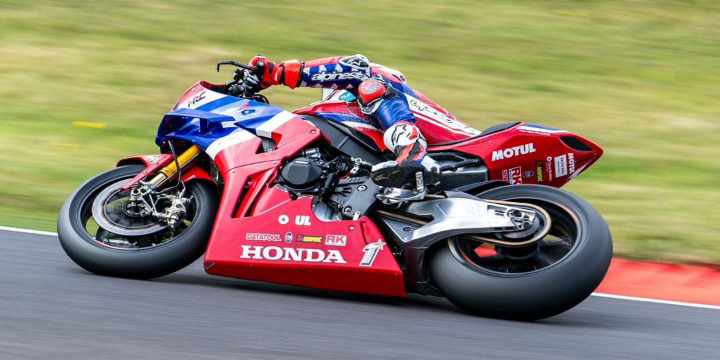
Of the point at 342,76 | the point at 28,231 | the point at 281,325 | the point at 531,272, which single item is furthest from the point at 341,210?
the point at 28,231

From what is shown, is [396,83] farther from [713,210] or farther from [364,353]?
[713,210]

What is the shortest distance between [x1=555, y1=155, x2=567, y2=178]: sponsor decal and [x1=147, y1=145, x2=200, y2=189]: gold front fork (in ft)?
6.92

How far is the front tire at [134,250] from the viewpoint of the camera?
→ 257 inches

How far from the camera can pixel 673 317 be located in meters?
6.51

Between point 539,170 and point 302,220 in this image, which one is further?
point 539,170

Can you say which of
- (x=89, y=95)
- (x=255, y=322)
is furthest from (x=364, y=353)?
(x=89, y=95)

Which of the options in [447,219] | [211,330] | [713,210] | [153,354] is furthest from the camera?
[713,210]

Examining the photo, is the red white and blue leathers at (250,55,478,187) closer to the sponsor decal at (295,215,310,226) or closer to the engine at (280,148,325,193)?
the engine at (280,148,325,193)

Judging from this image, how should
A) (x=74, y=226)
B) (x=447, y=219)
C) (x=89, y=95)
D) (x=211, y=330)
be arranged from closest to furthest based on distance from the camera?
(x=211, y=330)
(x=447, y=219)
(x=74, y=226)
(x=89, y=95)

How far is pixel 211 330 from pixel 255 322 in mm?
282

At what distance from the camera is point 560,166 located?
662 cm

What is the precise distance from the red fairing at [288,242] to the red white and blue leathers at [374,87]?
0.34 meters

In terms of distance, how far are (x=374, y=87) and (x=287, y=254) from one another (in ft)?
3.48

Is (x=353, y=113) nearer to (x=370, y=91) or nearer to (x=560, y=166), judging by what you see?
(x=370, y=91)
